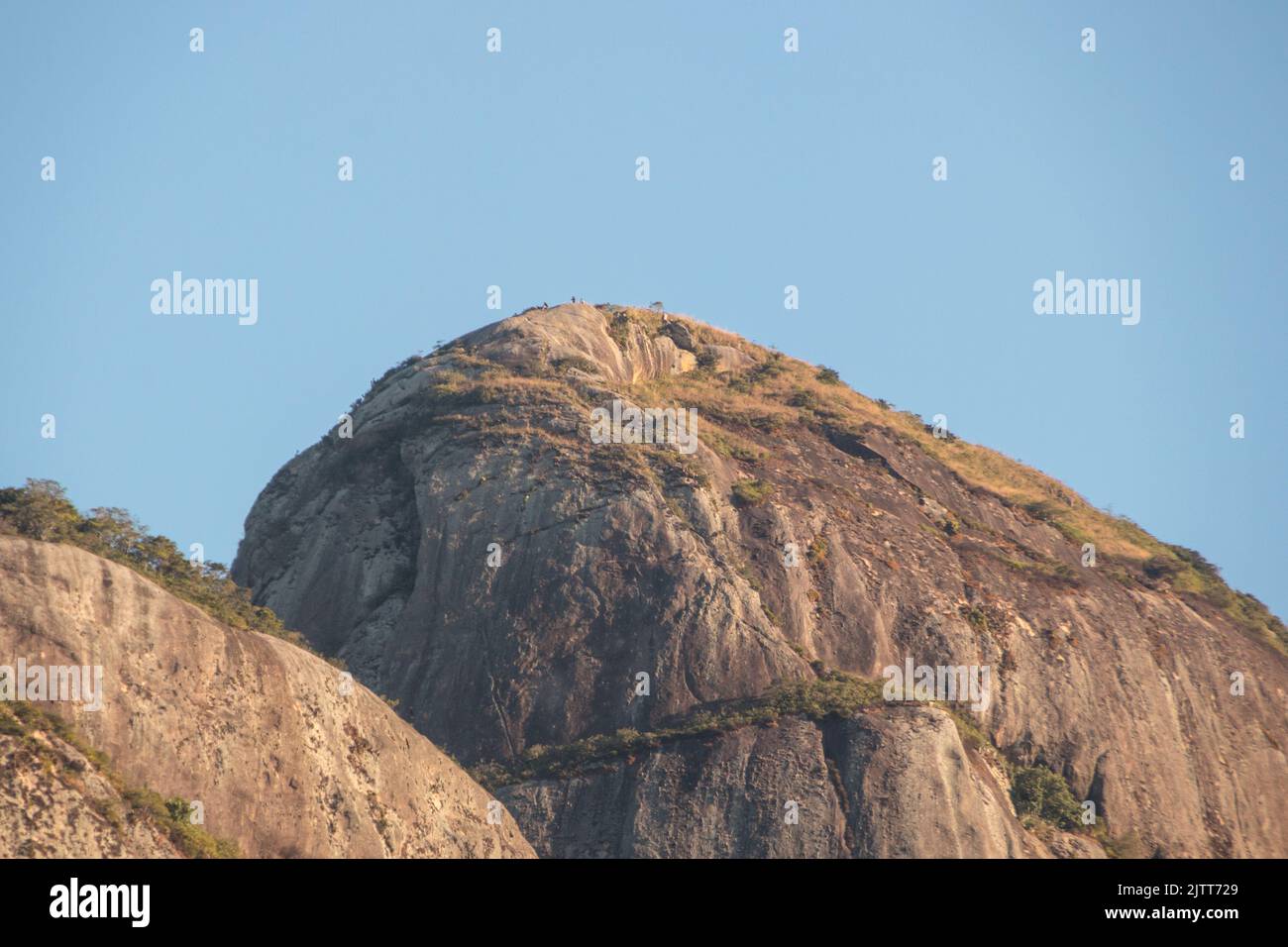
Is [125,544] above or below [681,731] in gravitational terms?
above

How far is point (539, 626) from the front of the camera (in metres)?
69.3

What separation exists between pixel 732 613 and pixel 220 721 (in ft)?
94.2

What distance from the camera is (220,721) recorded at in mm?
44625

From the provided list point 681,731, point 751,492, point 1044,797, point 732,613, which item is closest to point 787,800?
point 681,731

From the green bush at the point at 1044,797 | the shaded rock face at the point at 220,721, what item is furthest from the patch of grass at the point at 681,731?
the shaded rock face at the point at 220,721

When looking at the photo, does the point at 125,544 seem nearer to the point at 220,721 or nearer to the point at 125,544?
the point at 125,544

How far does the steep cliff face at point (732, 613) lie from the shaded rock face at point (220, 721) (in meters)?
15.0

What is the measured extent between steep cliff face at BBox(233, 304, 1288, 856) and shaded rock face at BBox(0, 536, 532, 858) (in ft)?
49.2

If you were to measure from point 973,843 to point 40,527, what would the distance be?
32580 mm

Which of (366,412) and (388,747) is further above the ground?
(366,412)

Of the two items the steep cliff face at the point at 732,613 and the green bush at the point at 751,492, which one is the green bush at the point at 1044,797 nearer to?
the steep cliff face at the point at 732,613

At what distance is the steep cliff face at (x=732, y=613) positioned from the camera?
2518 inches

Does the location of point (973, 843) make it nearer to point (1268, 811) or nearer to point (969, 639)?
point (969, 639)
